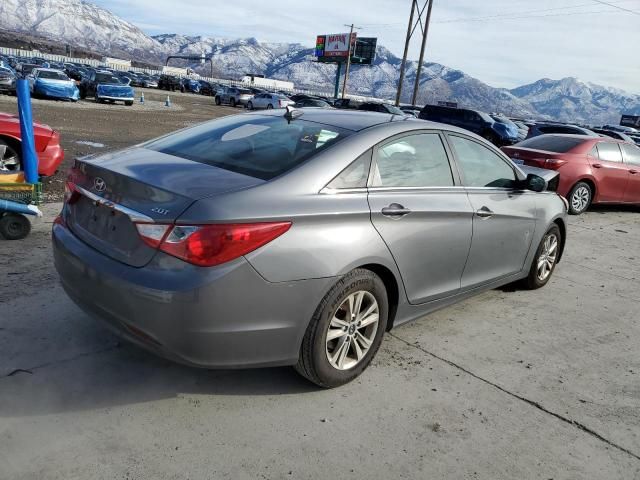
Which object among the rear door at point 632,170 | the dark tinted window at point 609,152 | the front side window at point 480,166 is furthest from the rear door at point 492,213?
the rear door at point 632,170

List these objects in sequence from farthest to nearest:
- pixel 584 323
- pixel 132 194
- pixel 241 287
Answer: pixel 584 323 < pixel 132 194 < pixel 241 287

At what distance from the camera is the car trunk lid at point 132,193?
8.59ft

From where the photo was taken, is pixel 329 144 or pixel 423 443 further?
pixel 329 144

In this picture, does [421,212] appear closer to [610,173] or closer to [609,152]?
[610,173]

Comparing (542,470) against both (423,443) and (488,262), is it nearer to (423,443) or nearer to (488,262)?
(423,443)

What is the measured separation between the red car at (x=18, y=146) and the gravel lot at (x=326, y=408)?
9.96 feet

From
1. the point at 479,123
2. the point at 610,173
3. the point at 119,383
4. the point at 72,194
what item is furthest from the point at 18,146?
the point at 479,123

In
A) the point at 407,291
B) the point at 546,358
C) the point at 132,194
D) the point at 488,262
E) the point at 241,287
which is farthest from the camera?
the point at 488,262

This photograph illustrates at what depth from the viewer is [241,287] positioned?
2562mm

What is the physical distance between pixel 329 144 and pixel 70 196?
156cm

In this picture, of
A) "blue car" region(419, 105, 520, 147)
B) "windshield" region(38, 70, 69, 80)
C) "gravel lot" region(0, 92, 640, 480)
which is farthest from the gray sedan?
"windshield" region(38, 70, 69, 80)

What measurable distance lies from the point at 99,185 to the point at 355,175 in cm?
141

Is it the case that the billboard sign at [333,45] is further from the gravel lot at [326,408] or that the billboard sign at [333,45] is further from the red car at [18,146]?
the gravel lot at [326,408]

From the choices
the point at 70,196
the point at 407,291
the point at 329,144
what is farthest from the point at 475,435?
the point at 70,196
